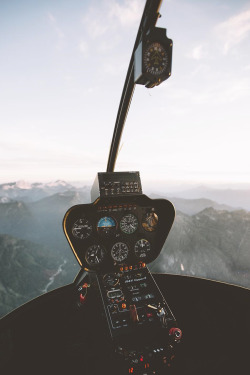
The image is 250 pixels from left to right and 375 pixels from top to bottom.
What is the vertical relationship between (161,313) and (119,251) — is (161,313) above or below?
below

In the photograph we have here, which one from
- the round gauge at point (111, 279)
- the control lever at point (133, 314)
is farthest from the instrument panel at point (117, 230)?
the control lever at point (133, 314)

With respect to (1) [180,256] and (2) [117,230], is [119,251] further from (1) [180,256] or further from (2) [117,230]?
(1) [180,256]

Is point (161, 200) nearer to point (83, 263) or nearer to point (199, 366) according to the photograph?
point (83, 263)

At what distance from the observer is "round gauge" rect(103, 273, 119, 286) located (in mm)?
2182

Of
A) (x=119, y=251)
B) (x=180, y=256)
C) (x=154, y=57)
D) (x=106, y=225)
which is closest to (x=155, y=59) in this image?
(x=154, y=57)

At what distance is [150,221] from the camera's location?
2588 millimetres

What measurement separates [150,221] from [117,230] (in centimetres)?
41

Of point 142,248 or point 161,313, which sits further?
point 142,248

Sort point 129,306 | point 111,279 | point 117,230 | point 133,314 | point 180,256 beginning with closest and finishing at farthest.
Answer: point 133,314 → point 129,306 → point 111,279 → point 117,230 → point 180,256

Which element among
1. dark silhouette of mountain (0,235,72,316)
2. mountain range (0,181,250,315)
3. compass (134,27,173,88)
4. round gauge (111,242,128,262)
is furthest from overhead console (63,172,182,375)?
dark silhouette of mountain (0,235,72,316)

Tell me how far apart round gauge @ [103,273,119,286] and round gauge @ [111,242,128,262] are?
0.67ft

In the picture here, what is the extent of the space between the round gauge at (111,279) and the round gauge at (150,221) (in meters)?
0.63

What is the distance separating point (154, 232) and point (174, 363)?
4.09ft

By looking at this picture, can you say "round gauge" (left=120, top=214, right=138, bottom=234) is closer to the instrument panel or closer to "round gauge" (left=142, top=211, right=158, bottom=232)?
the instrument panel
